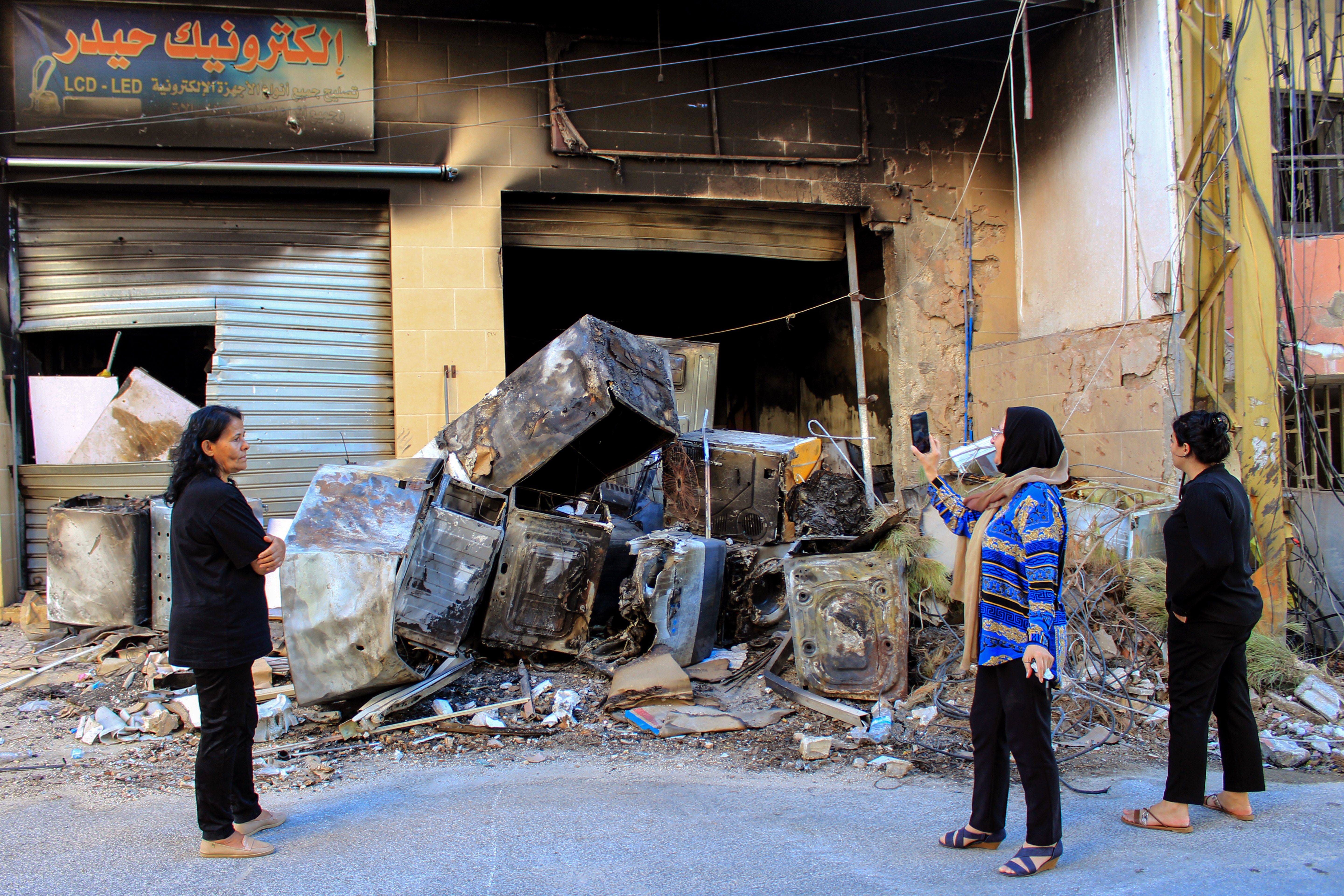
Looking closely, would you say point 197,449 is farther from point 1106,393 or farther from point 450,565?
point 1106,393

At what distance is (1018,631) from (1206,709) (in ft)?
3.37

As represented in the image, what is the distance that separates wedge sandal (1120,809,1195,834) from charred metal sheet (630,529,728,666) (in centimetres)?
269

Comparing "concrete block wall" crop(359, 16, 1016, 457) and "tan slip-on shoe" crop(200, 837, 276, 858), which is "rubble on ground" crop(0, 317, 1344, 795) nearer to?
"tan slip-on shoe" crop(200, 837, 276, 858)

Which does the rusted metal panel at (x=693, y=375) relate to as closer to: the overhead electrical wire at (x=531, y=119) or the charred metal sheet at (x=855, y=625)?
the overhead electrical wire at (x=531, y=119)

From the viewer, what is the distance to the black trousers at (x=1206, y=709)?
3.04m

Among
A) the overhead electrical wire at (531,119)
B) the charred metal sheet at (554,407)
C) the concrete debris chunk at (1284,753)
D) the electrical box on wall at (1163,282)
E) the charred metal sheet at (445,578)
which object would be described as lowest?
the concrete debris chunk at (1284,753)

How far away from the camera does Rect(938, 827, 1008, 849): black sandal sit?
2834mm

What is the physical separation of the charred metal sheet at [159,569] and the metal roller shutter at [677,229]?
4.12 metres

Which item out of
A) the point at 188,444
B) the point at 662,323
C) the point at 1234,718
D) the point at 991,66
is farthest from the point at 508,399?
the point at 662,323

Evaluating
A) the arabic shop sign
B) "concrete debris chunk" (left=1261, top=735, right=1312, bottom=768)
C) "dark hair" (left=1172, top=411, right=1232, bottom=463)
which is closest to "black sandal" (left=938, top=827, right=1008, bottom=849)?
"dark hair" (left=1172, top=411, right=1232, bottom=463)

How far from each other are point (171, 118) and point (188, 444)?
5.86 meters

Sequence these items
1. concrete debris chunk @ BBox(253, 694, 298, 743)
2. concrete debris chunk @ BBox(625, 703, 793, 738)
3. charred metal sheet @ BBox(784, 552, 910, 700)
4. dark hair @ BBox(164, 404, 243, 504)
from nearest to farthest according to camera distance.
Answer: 1. dark hair @ BBox(164, 404, 243, 504)
2. concrete debris chunk @ BBox(253, 694, 298, 743)
3. concrete debris chunk @ BBox(625, 703, 793, 738)
4. charred metal sheet @ BBox(784, 552, 910, 700)

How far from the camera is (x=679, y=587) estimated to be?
5191mm

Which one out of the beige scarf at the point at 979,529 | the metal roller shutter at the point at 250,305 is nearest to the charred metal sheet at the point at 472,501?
the beige scarf at the point at 979,529
